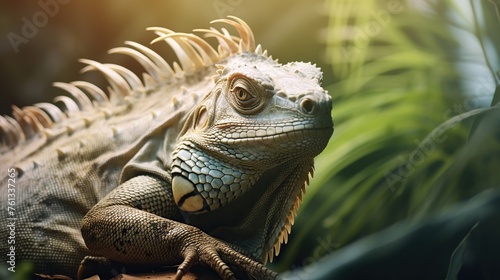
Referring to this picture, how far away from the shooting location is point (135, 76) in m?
2.45

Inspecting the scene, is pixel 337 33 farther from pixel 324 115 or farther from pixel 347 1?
pixel 324 115

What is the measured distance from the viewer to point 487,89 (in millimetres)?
2945

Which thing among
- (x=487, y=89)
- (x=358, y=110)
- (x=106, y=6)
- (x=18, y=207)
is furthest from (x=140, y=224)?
(x=487, y=89)

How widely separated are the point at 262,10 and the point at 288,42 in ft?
A: 0.93

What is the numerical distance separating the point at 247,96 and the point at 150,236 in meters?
0.60

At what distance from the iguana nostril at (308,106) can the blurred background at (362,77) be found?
3.84 feet

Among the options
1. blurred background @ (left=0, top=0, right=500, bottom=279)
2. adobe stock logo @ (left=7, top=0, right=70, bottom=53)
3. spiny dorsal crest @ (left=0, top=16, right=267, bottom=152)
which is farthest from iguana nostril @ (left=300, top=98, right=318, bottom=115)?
adobe stock logo @ (left=7, top=0, right=70, bottom=53)

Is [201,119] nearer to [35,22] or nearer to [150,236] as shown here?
[150,236]

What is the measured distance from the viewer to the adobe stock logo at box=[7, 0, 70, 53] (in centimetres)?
272

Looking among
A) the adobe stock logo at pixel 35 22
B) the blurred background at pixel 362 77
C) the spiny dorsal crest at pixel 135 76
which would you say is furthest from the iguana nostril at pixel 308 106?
the adobe stock logo at pixel 35 22

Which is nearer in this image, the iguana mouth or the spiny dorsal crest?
the iguana mouth

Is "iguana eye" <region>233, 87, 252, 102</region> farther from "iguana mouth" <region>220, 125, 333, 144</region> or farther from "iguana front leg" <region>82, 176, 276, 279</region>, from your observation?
"iguana front leg" <region>82, 176, 276, 279</region>

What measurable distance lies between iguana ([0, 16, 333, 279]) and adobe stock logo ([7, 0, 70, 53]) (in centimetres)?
60
